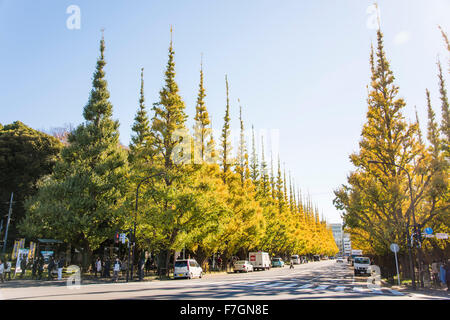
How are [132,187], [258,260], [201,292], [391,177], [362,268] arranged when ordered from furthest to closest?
[258,260] < [362,268] < [132,187] < [391,177] < [201,292]

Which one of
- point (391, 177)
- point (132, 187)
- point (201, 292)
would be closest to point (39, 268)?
point (132, 187)

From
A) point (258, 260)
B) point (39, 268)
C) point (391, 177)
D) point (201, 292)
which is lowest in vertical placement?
point (258, 260)

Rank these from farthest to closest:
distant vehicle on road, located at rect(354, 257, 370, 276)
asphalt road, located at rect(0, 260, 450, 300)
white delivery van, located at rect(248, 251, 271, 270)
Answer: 1. white delivery van, located at rect(248, 251, 271, 270)
2. distant vehicle on road, located at rect(354, 257, 370, 276)
3. asphalt road, located at rect(0, 260, 450, 300)

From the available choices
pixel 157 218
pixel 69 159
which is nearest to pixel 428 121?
pixel 157 218

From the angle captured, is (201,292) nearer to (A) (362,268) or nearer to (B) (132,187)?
(B) (132,187)

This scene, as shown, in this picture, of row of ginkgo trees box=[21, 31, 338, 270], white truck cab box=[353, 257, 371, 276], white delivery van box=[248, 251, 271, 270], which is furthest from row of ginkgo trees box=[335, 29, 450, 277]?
white delivery van box=[248, 251, 271, 270]

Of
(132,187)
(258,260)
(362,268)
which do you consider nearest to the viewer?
(132,187)

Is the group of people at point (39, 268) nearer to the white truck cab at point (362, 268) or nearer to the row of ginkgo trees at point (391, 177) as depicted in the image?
the row of ginkgo trees at point (391, 177)

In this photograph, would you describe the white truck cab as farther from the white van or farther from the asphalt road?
the white van

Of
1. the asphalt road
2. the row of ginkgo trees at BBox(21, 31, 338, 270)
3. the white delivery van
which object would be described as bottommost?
the white delivery van

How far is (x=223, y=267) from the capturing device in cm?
4409

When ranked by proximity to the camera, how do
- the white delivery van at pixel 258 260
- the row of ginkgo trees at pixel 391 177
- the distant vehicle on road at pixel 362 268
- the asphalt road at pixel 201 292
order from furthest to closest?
the white delivery van at pixel 258 260 < the distant vehicle on road at pixel 362 268 < the row of ginkgo trees at pixel 391 177 < the asphalt road at pixel 201 292

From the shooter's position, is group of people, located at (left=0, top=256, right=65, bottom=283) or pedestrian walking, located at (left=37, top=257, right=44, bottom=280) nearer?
group of people, located at (left=0, top=256, right=65, bottom=283)

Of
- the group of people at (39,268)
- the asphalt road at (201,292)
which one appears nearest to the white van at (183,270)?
the asphalt road at (201,292)
